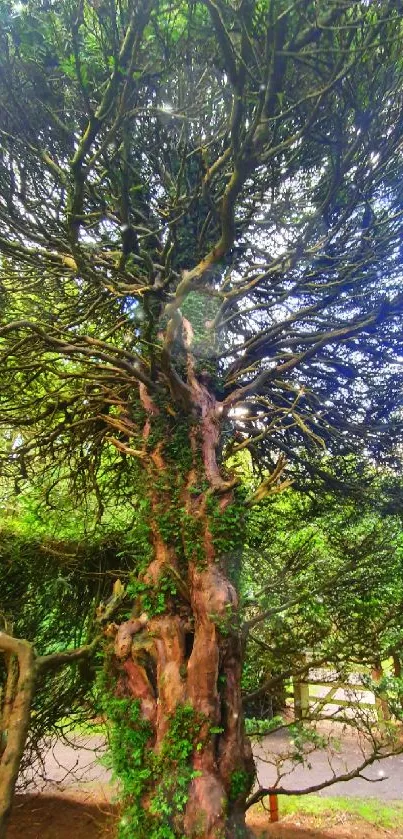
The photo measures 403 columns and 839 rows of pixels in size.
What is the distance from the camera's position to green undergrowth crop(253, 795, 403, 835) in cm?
649

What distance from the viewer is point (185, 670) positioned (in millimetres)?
3615

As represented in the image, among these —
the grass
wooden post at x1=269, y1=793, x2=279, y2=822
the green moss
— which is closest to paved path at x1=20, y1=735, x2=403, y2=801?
the grass

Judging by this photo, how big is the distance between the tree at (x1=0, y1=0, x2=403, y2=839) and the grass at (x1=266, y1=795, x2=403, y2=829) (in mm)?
4503

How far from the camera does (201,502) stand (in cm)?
408

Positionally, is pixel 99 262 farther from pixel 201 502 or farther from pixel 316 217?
pixel 201 502

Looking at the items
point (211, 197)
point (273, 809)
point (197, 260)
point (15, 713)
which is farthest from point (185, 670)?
point (273, 809)

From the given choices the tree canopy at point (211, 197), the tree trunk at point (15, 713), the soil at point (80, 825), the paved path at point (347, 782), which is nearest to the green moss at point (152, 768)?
the tree trunk at point (15, 713)

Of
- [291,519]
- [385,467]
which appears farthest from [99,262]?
[385,467]

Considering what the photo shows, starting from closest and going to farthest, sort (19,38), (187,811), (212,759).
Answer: (19,38) → (187,811) → (212,759)

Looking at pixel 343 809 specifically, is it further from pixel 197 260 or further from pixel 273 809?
pixel 197 260

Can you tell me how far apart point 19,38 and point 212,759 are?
4773mm

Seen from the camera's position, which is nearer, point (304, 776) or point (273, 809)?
point (273, 809)

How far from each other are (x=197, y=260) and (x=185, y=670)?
13.3 feet

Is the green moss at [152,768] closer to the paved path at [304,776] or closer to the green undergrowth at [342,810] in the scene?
the paved path at [304,776]
